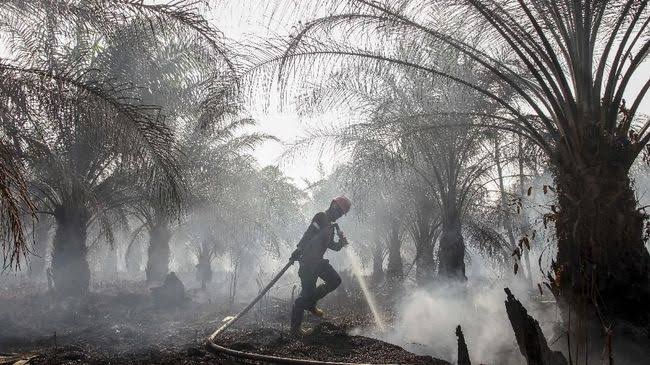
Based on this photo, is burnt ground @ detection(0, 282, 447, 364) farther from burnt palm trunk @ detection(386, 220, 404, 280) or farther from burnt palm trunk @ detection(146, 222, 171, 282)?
burnt palm trunk @ detection(386, 220, 404, 280)

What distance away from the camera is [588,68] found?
15.8ft

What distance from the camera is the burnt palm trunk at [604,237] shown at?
4211 mm

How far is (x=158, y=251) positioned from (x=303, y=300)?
11.1m

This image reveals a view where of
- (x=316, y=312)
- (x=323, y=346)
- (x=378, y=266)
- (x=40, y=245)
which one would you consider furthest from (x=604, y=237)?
(x=40, y=245)

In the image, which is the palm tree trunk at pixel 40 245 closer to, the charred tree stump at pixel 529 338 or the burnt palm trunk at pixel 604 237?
the burnt palm trunk at pixel 604 237

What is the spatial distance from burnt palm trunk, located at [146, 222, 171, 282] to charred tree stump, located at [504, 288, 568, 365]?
1345cm

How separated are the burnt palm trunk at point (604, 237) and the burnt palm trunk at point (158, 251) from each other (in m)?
13.0

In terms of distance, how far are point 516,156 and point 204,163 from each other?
7880mm

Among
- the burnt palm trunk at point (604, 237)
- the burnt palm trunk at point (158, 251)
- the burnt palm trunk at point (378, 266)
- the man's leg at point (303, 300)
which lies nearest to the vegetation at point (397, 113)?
the burnt palm trunk at point (604, 237)

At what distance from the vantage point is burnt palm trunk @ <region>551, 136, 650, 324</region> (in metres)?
4.21

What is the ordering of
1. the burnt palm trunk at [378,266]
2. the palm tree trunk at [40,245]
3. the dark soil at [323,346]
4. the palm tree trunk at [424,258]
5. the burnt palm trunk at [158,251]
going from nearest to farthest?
the dark soil at [323,346], the palm tree trunk at [424,258], the burnt palm trunk at [158,251], the palm tree trunk at [40,245], the burnt palm trunk at [378,266]

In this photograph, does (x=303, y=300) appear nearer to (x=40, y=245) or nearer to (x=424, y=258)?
(x=424, y=258)

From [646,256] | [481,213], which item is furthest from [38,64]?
[481,213]

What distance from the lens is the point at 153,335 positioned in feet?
20.5
